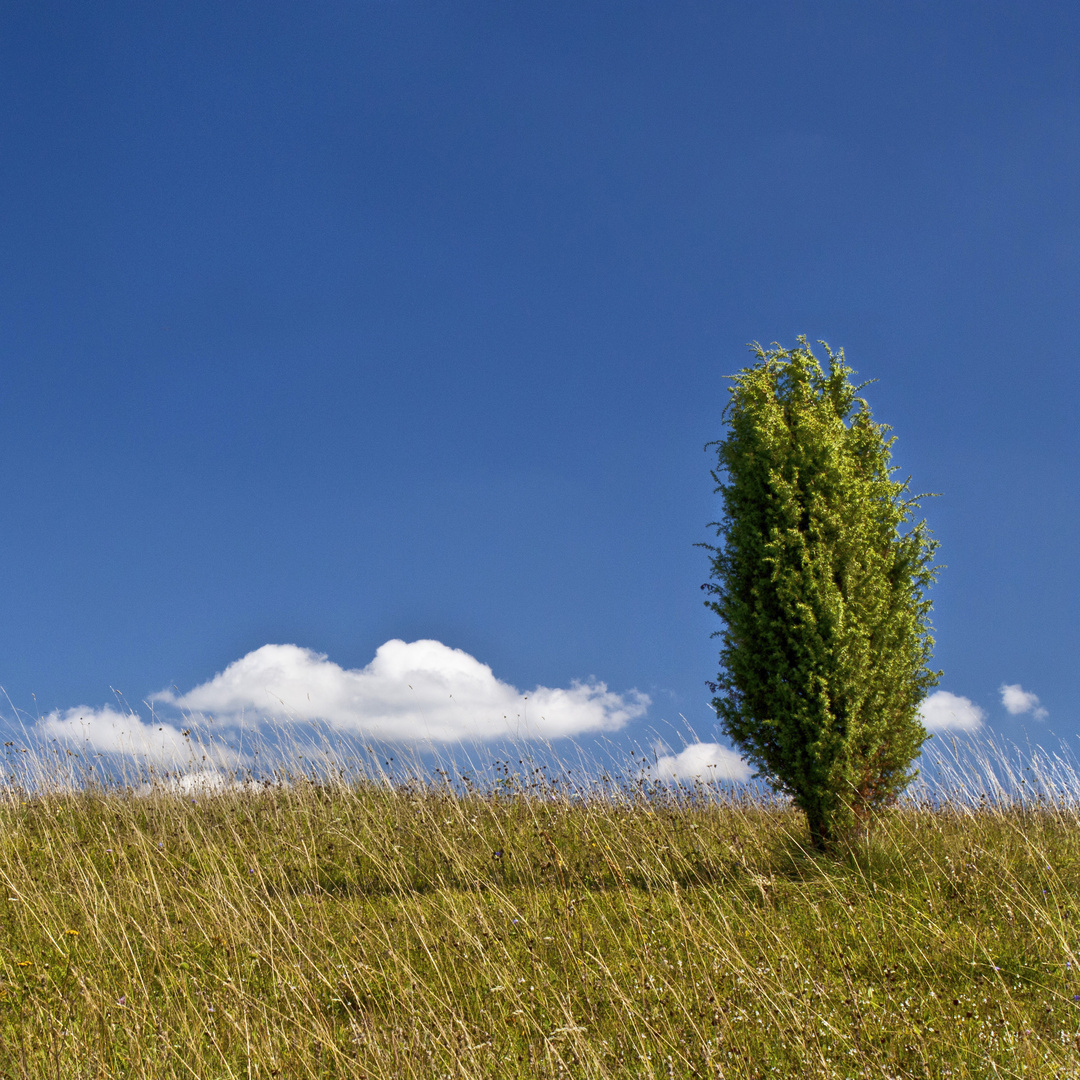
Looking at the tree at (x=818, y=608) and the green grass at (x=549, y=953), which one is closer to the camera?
the green grass at (x=549, y=953)

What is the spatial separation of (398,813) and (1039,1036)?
7.20 metres

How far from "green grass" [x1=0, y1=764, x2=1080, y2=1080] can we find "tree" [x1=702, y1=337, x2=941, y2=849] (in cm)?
78

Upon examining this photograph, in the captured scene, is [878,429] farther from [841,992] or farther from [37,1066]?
[37,1066]

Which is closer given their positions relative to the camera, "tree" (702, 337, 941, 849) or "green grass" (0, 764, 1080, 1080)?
"green grass" (0, 764, 1080, 1080)

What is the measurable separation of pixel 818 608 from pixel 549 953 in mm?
4158

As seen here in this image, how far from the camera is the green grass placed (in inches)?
150

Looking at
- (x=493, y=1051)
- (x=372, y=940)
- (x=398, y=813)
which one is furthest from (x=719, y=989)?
(x=398, y=813)

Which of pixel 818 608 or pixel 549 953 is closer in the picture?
pixel 549 953

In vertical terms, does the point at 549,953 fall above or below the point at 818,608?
below

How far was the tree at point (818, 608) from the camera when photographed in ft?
24.6

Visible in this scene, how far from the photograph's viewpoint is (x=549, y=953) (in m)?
5.25

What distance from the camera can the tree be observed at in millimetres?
7504

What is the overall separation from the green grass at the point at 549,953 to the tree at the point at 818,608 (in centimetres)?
78

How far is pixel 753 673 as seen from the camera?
785cm
